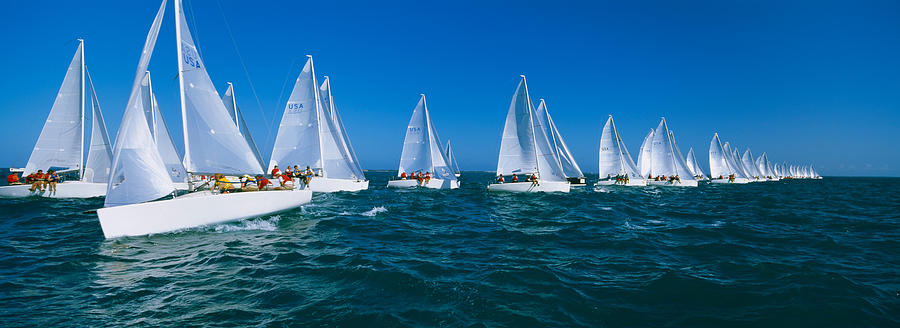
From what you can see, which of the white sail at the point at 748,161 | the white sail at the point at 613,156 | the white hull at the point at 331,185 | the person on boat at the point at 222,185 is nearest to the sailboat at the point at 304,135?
the white hull at the point at 331,185

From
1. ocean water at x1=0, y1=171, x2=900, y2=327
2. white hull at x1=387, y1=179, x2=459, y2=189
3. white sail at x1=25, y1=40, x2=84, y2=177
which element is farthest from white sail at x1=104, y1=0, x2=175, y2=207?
white hull at x1=387, y1=179, x2=459, y2=189

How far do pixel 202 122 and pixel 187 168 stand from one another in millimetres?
1533

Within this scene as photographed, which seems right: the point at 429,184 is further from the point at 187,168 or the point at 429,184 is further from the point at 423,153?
the point at 187,168

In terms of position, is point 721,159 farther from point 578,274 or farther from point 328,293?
point 328,293

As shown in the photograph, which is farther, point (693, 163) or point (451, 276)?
point (693, 163)

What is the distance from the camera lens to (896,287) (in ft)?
19.5

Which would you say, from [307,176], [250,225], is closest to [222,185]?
[250,225]

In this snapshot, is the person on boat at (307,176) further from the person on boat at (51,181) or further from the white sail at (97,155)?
the person on boat at (51,181)

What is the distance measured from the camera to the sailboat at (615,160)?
36.8 meters

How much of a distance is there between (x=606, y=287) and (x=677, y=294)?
3.26ft

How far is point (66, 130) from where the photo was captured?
19797mm

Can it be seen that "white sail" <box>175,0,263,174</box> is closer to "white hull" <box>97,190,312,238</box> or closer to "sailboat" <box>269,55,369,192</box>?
"white hull" <box>97,190,312,238</box>

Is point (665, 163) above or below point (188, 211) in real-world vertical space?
above

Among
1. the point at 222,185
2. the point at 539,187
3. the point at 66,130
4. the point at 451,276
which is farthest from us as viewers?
the point at 539,187
